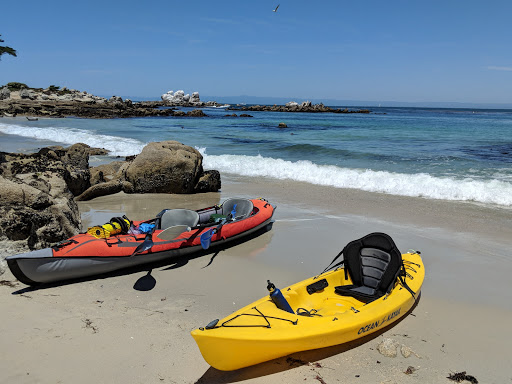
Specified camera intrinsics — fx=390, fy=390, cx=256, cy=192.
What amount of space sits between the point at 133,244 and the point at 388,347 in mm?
3536

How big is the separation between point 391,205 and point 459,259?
3.41 m

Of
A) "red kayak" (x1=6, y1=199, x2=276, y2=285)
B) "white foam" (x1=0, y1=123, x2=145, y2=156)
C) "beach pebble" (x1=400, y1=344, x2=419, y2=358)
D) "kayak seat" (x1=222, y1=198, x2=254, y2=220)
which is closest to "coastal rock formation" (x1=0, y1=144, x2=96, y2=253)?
"red kayak" (x1=6, y1=199, x2=276, y2=285)

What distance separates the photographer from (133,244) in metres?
5.48

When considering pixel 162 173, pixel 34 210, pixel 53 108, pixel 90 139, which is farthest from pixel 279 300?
pixel 53 108

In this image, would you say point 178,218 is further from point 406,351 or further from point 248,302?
point 406,351

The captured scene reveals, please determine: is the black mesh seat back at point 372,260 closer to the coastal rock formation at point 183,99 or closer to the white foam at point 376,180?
the white foam at point 376,180

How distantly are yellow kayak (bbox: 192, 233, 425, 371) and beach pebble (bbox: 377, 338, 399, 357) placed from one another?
0.15 m

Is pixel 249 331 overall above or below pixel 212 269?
above

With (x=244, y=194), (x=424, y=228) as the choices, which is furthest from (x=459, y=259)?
(x=244, y=194)

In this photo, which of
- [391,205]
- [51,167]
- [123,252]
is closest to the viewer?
[123,252]

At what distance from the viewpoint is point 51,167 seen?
8.38 meters

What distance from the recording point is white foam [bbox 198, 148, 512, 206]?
995cm

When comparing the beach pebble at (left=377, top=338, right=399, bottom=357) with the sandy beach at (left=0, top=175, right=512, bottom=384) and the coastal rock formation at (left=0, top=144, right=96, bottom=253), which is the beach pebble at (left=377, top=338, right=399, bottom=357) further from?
the coastal rock formation at (left=0, top=144, right=96, bottom=253)

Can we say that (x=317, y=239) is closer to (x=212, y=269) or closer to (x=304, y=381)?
(x=212, y=269)
